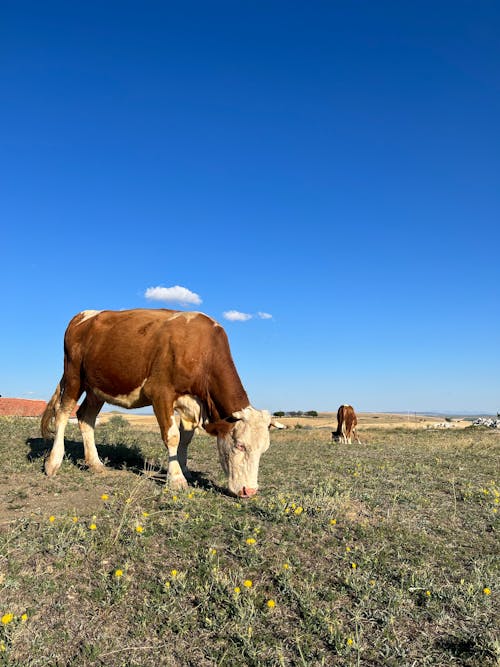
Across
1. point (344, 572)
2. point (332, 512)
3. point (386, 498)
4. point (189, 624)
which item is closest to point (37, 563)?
point (189, 624)

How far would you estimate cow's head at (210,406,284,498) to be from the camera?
7742mm

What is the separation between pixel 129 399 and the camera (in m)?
9.26

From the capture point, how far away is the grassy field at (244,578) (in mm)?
4242

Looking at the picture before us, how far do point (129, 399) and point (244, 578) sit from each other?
4.87m

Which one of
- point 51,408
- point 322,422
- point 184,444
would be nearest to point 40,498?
point 184,444

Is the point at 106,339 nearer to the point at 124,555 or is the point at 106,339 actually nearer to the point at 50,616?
the point at 124,555

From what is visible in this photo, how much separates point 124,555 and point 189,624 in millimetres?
1277

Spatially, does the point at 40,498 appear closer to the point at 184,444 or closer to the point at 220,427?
the point at 184,444

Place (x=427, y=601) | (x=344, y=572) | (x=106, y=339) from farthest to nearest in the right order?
(x=106, y=339), (x=344, y=572), (x=427, y=601)

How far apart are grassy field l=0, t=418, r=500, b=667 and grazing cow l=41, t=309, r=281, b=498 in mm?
808

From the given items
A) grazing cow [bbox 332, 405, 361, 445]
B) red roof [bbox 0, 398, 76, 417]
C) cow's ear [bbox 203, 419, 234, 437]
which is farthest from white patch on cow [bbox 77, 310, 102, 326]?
red roof [bbox 0, 398, 76, 417]

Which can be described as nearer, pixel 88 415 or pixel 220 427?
pixel 220 427

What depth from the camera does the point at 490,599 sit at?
5.03 m

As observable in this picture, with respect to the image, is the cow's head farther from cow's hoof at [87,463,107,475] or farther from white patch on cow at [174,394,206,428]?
cow's hoof at [87,463,107,475]
